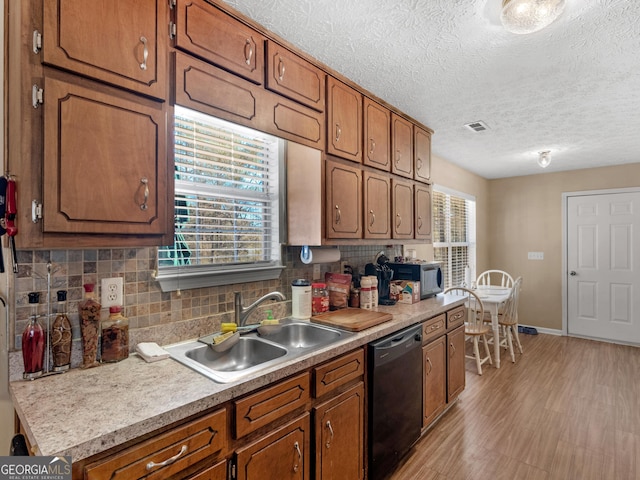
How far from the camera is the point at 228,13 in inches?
59.5

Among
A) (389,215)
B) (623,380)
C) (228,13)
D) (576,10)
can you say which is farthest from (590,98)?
(623,380)

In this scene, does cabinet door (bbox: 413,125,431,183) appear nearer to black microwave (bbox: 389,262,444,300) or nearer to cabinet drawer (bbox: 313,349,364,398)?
black microwave (bbox: 389,262,444,300)

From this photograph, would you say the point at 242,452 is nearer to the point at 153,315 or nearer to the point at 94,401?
the point at 94,401

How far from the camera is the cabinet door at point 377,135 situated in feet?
7.70

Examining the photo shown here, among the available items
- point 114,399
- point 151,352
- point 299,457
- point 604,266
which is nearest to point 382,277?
point 299,457

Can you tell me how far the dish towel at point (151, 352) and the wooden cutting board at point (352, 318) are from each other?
0.86 m

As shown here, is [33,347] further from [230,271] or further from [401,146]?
[401,146]

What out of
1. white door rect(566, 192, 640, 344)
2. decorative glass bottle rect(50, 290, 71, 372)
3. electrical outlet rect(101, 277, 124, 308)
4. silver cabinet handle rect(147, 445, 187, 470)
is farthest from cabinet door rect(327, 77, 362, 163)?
white door rect(566, 192, 640, 344)

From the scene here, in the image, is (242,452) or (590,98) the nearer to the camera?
(242,452)

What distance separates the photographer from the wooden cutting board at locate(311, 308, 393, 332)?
1.88m

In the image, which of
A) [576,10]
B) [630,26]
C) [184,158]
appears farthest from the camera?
[184,158]

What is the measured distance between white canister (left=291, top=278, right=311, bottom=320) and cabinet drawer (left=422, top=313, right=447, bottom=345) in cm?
83

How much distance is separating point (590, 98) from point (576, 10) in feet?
4.07

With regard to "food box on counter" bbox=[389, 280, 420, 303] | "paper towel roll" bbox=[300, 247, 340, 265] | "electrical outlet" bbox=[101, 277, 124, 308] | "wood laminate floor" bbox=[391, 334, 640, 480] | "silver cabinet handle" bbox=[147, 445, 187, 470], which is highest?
"paper towel roll" bbox=[300, 247, 340, 265]
